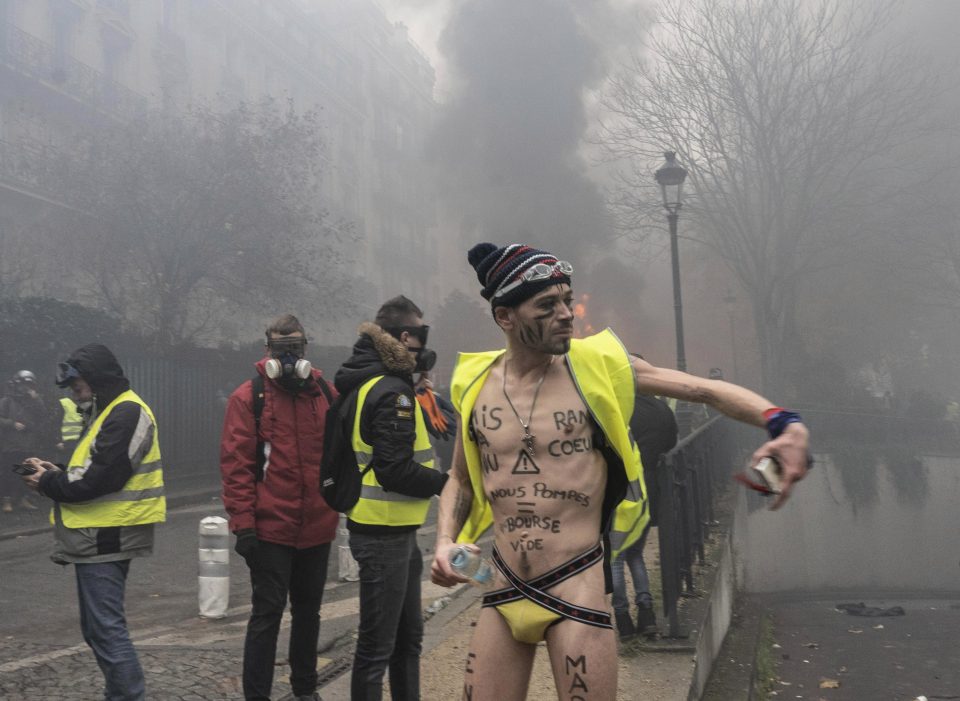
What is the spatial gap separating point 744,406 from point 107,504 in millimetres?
2437

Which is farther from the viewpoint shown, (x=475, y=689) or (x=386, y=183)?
(x=386, y=183)

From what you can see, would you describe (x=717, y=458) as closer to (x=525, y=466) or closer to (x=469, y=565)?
(x=525, y=466)

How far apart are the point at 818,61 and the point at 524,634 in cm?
2340

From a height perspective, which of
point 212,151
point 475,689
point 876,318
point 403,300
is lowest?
point 475,689

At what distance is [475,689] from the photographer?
7.02 feet

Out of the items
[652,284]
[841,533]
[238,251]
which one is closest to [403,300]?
[841,533]

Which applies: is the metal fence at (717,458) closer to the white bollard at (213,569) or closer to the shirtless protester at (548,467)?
the shirtless protester at (548,467)

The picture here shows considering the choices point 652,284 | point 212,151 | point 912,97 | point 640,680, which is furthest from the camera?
point 652,284

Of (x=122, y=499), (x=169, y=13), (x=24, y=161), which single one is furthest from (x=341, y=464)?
(x=169, y=13)

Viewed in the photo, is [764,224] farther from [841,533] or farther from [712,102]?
[841,533]

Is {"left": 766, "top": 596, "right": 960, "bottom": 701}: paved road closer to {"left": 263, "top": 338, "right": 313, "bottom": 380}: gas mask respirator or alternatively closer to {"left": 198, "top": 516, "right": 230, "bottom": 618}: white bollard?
{"left": 263, "top": 338, "right": 313, "bottom": 380}: gas mask respirator

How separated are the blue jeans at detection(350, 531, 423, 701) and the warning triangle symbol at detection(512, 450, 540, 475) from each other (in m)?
1.24

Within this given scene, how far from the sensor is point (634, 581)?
487 cm

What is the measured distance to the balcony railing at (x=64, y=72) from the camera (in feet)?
68.8
